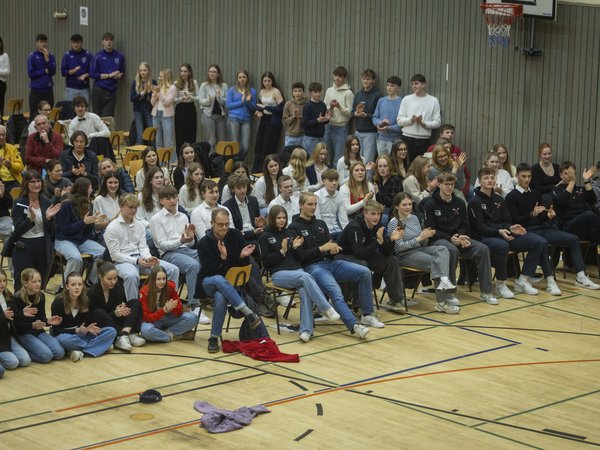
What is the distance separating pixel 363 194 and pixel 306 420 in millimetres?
5365

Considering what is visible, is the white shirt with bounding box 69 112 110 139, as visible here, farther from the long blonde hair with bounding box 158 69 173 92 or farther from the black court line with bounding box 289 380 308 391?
the black court line with bounding box 289 380 308 391

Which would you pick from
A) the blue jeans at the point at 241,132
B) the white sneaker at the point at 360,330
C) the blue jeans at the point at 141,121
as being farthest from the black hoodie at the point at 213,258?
the blue jeans at the point at 141,121

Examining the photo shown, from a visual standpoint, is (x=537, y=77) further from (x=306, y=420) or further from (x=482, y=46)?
(x=306, y=420)

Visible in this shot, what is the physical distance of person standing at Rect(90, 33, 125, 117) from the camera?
2264 centimetres

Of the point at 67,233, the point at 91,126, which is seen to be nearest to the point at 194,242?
the point at 67,233

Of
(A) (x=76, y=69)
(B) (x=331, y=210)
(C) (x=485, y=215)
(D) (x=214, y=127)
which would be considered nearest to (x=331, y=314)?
(B) (x=331, y=210)

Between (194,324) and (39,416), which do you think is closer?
(39,416)

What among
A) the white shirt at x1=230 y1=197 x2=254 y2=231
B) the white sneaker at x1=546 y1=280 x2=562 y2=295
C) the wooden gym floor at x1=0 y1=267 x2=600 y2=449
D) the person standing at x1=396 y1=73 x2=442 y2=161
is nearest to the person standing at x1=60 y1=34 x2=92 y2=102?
the person standing at x1=396 y1=73 x2=442 y2=161

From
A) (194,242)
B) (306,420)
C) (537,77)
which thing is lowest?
(306,420)

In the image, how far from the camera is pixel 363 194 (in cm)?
1455

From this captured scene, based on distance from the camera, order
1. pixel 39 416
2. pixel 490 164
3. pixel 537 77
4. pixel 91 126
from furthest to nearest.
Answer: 1. pixel 91 126
2. pixel 537 77
3. pixel 490 164
4. pixel 39 416

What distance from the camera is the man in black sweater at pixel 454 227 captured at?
13.8 m

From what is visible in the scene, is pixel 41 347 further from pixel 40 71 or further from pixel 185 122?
pixel 40 71

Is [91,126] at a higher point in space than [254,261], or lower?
higher
